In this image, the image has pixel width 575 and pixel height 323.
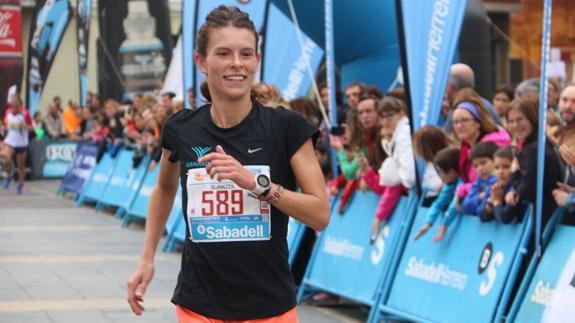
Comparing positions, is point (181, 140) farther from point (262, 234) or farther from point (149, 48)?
point (149, 48)

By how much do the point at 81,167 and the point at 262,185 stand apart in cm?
1863

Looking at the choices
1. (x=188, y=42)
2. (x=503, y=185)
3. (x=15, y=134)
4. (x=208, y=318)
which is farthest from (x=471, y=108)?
(x=15, y=134)

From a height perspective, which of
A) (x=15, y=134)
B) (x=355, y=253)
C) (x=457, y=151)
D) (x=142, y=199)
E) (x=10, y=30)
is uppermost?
(x=457, y=151)

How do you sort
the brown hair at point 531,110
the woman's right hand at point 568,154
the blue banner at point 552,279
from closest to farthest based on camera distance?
the blue banner at point 552,279, the woman's right hand at point 568,154, the brown hair at point 531,110

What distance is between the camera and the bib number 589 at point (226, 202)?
13.4 feet

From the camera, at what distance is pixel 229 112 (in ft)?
13.4

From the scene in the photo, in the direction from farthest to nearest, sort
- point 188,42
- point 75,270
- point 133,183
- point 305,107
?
point 133,183 → point 188,42 → point 75,270 → point 305,107

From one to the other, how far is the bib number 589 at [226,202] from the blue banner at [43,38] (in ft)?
69.0

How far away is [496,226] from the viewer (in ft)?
25.0

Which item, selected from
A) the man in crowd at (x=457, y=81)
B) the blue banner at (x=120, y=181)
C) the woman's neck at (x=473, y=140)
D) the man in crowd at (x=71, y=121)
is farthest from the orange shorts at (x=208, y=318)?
the man in crowd at (x=71, y=121)

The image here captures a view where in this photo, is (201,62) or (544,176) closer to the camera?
(201,62)

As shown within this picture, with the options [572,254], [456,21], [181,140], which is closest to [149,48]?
[456,21]

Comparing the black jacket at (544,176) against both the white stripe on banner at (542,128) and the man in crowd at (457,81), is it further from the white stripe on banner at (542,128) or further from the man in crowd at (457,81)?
the man in crowd at (457,81)

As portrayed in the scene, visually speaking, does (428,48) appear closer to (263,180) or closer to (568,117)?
(568,117)
